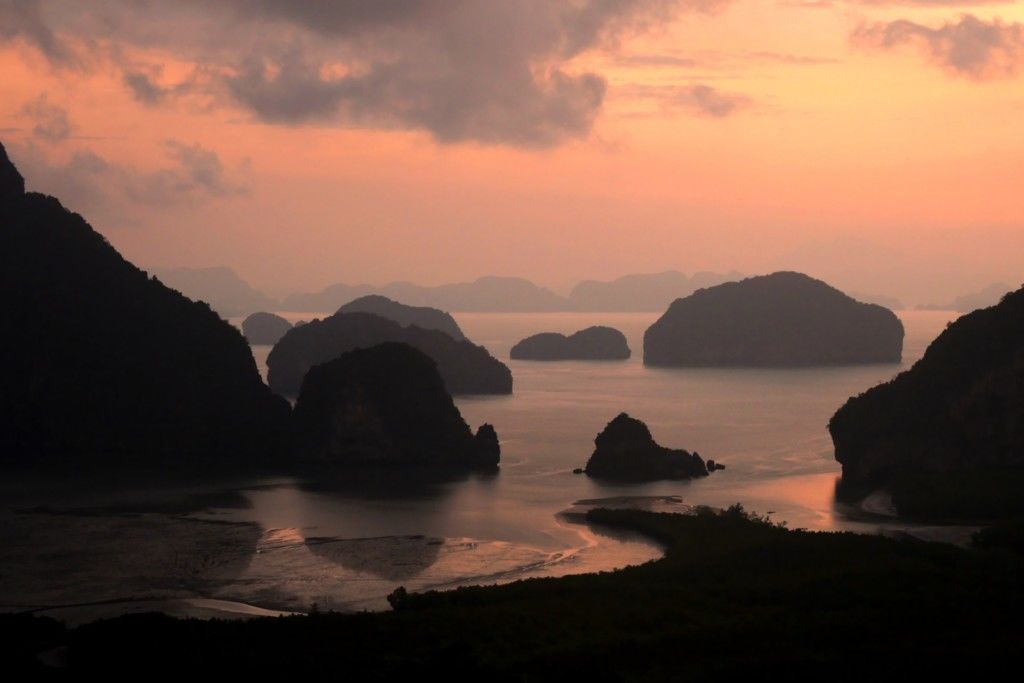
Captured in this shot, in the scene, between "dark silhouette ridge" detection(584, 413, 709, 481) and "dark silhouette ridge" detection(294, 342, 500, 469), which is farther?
"dark silhouette ridge" detection(294, 342, 500, 469)

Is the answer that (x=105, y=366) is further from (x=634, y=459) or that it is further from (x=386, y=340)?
(x=386, y=340)

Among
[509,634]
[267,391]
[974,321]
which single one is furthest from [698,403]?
[509,634]

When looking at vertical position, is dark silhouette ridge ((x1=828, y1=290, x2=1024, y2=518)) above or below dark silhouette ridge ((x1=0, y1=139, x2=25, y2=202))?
below

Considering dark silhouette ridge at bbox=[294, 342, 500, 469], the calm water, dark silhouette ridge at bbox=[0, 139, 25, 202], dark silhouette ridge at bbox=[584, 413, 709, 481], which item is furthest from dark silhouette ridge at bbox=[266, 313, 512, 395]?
dark silhouette ridge at bbox=[584, 413, 709, 481]

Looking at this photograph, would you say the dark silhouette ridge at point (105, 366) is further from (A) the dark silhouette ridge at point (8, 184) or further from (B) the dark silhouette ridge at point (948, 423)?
(B) the dark silhouette ridge at point (948, 423)

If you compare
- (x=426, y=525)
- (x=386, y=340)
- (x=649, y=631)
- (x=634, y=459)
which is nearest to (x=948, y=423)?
(x=634, y=459)

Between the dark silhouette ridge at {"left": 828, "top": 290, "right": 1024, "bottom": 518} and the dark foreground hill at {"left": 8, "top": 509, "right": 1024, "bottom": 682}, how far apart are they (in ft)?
64.8

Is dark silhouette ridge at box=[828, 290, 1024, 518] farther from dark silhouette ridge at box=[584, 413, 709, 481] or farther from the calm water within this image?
dark silhouette ridge at box=[584, 413, 709, 481]

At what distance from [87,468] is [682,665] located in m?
66.5

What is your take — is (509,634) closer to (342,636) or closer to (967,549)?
(342,636)

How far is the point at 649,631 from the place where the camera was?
48719 mm

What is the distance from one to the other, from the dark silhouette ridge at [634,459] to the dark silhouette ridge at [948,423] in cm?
1011

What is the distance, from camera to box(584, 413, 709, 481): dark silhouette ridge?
3718 inches

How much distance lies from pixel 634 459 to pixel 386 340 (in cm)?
8897
